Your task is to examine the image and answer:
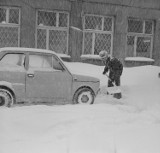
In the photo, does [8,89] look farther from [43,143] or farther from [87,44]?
[87,44]

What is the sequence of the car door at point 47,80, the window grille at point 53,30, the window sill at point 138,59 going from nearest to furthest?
the car door at point 47,80 → the window grille at point 53,30 → the window sill at point 138,59

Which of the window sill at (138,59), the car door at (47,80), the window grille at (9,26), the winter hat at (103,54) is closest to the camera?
the car door at (47,80)

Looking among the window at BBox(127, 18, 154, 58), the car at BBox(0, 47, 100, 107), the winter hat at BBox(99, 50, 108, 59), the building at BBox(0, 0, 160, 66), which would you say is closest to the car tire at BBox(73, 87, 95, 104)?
the car at BBox(0, 47, 100, 107)

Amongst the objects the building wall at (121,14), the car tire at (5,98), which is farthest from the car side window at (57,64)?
the building wall at (121,14)

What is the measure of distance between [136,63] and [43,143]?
14.4 metres

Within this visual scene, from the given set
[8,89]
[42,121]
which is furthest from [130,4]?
[42,121]

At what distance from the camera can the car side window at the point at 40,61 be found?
30.2ft

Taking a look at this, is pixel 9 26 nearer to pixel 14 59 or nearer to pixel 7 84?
pixel 14 59

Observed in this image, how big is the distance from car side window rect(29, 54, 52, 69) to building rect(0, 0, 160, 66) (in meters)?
7.69

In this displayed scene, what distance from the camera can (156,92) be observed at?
13672 mm

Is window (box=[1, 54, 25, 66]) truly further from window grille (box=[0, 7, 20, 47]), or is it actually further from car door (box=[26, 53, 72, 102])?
window grille (box=[0, 7, 20, 47])

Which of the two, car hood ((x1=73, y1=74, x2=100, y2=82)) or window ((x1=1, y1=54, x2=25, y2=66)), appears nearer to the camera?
window ((x1=1, y1=54, x2=25, y2=66))

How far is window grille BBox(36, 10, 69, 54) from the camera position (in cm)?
1730

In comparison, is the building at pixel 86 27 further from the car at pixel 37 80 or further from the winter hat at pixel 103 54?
the car at pixel 37 80
